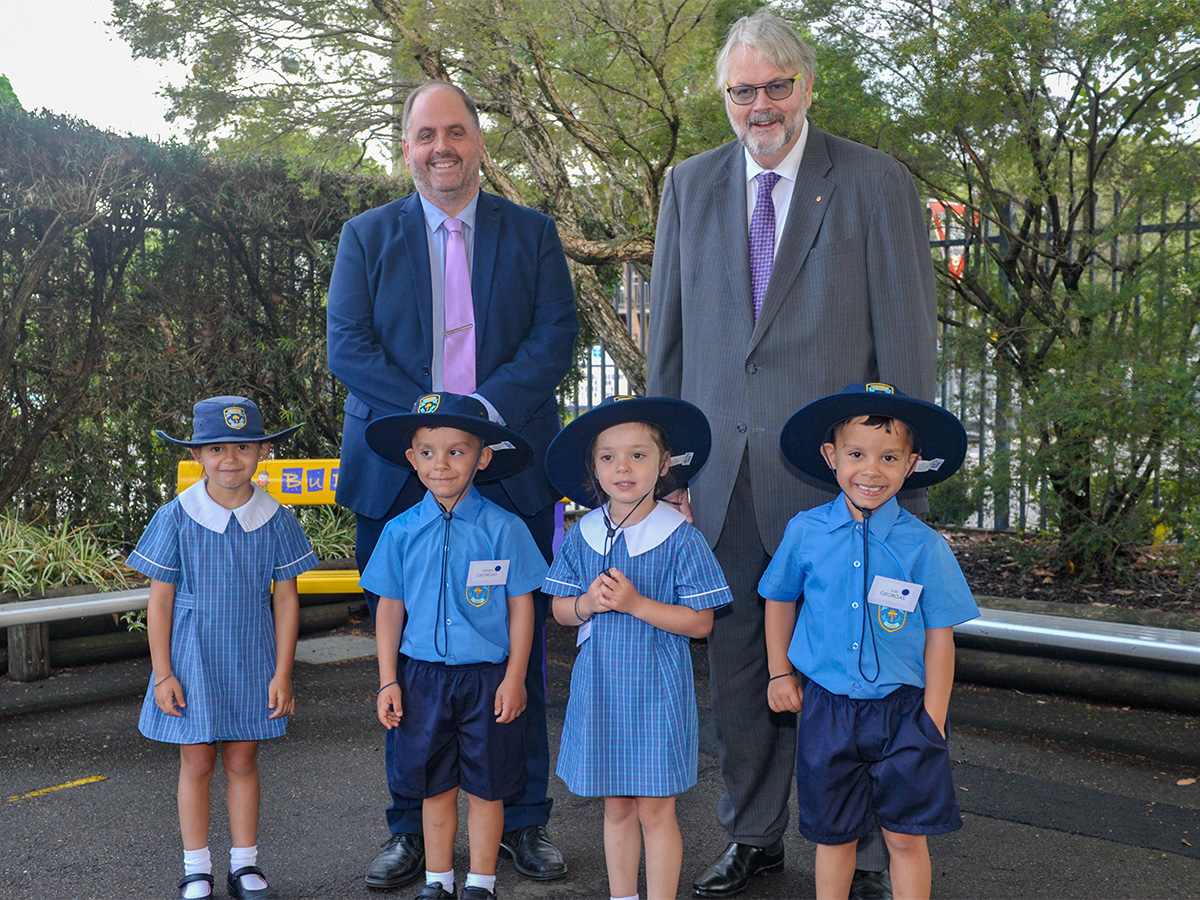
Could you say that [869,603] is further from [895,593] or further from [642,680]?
[642,680]

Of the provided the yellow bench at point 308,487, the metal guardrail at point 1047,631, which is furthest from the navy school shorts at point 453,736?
the yellow bench at point 308,487

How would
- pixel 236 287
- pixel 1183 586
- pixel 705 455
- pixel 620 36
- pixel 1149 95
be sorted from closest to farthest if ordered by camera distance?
pixel 705 455
pixel 1149 95
pixel 1183 586
pixel 236 287
pixel 620 36

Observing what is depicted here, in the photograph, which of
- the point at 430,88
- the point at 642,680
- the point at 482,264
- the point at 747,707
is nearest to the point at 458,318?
the point at 482,264

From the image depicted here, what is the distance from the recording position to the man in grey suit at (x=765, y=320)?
2818mm

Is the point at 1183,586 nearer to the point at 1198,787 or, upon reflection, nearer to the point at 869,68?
the point at 1198,787

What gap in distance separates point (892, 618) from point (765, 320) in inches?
34.1

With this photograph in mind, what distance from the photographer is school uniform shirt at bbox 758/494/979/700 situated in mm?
2492

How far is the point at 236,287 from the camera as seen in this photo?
6738 millimetres

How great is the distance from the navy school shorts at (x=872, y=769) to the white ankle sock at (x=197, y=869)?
162cm

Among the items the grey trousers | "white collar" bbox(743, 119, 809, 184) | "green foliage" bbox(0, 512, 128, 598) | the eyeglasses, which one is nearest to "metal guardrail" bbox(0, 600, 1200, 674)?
"green foliage" bbox(0, 512, 128, 598)

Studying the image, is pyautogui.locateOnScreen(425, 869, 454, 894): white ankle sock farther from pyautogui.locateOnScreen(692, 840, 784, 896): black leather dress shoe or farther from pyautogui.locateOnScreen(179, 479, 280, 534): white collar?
pyautogui.locateOnScreen(179, 479, 280, 534): white collar

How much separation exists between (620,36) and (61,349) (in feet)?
13.2

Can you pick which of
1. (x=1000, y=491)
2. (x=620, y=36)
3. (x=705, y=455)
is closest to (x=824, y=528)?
(x=705, y=455)

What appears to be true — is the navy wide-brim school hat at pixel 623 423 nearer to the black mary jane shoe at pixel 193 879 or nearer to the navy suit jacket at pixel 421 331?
the navy suit jacket at pixel 421 331
